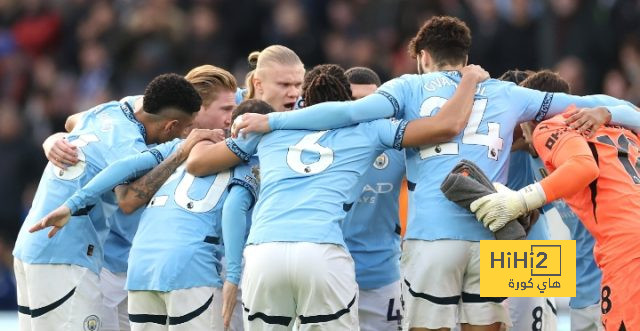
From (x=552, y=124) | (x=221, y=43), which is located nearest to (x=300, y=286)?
(x=552, y=124)

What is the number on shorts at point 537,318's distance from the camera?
27.1ft

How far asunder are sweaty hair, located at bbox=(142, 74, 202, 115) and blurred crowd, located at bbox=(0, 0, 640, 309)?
6.19m

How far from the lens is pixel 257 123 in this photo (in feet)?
25.3

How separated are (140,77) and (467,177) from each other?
30.7 feet

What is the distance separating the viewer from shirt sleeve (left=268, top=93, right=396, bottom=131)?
7.55m

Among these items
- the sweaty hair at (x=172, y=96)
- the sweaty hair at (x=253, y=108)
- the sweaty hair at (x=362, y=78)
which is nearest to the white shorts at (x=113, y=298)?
the sweaty hair at (x=172, y=96)

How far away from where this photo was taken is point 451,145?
763 cm

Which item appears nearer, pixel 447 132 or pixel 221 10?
pixel 447 132

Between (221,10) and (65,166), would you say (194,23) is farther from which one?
(65,166)

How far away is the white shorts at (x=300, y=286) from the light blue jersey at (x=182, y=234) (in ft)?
1.65

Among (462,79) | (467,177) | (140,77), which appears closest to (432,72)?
(462,79)

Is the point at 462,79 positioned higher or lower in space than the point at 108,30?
higher

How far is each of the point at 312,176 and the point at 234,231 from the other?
2.14ft

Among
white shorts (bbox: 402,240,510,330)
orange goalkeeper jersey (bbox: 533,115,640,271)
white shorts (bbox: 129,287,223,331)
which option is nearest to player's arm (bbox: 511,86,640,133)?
orange goalkeeper jersey (bbox: 533,115,640,271)
